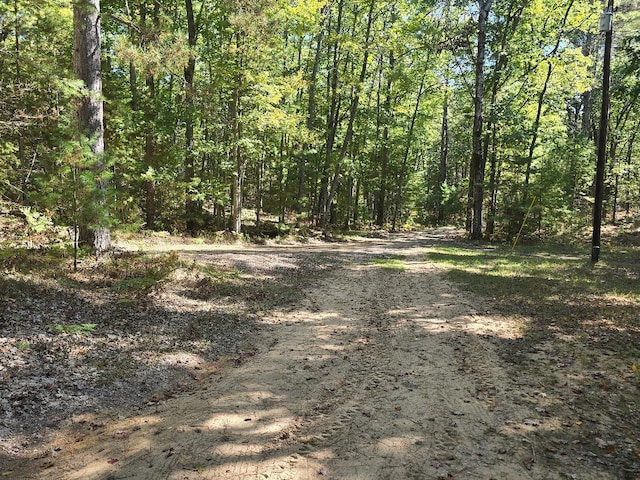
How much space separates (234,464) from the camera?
354 cm

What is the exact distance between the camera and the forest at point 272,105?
9.11 metres

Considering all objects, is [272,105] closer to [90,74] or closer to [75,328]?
[90,74]

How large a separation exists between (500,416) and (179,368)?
13.5ft

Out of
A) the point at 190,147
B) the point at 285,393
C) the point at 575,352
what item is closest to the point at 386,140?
the point at 190,147

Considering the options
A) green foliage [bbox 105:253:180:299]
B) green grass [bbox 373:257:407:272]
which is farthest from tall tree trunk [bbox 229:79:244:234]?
green foliage [bbox 105:253:180:299]

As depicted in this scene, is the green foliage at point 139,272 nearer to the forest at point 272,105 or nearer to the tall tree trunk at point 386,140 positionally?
the forest at point 272,105

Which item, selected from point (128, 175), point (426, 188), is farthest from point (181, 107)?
point (426, 188)

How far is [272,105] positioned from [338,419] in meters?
17.6

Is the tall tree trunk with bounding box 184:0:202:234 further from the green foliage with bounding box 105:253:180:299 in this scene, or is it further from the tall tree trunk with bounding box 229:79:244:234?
the green foliage with bounding box 105:253:180:299

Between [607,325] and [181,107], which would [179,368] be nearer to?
[607,325]

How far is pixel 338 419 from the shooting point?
4406 millimetres

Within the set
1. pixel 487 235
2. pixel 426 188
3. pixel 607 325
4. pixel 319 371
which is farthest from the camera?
pixel 426 188

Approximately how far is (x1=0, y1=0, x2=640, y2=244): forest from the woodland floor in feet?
8.57

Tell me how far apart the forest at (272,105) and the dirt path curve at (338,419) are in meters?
4.67
